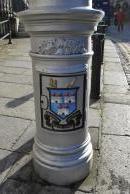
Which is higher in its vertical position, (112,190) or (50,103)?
(50,103)

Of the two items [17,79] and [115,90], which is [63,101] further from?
[17,79]

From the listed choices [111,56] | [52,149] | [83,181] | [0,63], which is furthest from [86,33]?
[111,56]

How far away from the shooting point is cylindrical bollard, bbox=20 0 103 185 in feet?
8.02

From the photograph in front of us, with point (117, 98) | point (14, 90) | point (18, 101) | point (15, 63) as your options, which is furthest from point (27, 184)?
point (15, 63)

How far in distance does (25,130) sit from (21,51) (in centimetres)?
606

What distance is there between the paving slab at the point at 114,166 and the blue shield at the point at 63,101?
2.66 ft

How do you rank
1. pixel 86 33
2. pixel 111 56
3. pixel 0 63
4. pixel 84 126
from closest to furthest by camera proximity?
pixel 86 33
pixel 84 126
pixel 0 63
pixel 111 56

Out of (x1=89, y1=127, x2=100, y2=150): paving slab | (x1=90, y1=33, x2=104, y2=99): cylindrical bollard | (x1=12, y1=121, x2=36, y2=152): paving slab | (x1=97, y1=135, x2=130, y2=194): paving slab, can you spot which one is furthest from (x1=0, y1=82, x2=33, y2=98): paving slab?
(x1=97, y1=135, x2=130, y2=194): paving slab

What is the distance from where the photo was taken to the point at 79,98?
2.77m

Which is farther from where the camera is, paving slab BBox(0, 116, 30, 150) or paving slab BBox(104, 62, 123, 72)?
paving slab BBox(104, 62, 123, 72)

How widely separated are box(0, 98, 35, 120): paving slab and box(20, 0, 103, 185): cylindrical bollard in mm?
1504

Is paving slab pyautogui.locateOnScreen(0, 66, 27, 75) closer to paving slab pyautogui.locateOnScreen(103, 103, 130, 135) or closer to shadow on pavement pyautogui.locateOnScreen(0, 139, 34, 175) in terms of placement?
paving slab pyautogui.locateOnScreen(103, 103, 130, 135)

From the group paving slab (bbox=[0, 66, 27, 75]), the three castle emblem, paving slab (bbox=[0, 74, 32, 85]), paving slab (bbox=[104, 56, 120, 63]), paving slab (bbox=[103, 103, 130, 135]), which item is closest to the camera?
the three castle emblem

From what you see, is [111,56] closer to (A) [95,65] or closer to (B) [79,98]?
(A) [95,65]
